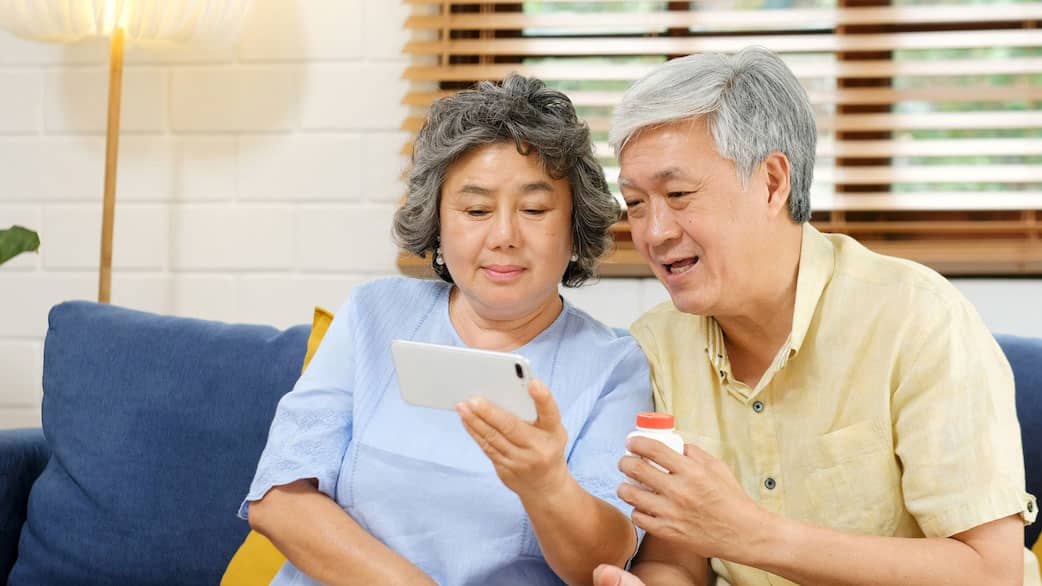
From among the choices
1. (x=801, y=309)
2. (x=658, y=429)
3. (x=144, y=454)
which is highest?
Result: (x=801, y=309)

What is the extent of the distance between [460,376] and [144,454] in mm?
925

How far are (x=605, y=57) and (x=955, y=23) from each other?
2.40 feet

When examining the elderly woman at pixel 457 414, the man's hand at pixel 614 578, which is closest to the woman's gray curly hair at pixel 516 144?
Answer: the elderly woman at pixel 457 414

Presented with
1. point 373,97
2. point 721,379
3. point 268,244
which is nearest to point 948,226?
point 721,379

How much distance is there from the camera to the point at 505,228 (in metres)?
1.48

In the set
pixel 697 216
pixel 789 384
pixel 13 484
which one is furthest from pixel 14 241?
pixel 789 384

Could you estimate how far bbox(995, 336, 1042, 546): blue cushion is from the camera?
5.30ft

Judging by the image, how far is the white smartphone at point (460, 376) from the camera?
1.15 m

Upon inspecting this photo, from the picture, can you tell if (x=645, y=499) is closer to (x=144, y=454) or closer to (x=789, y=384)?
(x=789, y=384)

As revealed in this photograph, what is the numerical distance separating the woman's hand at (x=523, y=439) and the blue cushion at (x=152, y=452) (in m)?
0.77

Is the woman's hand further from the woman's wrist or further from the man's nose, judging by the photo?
the man's nose

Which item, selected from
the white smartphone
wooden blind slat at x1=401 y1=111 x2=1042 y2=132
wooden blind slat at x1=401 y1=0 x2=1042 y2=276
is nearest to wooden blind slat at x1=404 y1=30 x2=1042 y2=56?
wooden blind slat at x1=401 y1=0 x2=1042 y2=276

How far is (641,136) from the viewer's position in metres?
1.40

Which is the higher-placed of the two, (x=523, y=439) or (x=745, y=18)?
(x=745, y=18)
